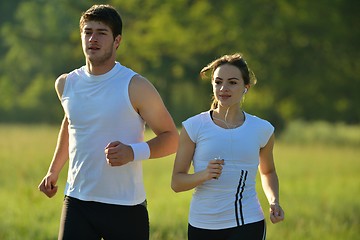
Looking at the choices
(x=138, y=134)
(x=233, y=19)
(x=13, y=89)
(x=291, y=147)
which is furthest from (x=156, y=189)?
(x=13, y=89)

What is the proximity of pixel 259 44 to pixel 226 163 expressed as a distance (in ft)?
82.5

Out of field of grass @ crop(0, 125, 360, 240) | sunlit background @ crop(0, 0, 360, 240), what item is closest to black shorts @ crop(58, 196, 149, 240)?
field of grass @ crop(0, 125, 360, 240)

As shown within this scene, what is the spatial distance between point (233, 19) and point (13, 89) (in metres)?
12.5

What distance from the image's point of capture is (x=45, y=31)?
35.7 metres

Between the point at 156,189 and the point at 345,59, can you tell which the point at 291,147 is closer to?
the point at 345,59

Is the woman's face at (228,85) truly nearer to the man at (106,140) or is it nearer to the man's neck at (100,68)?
the man at (106,140)

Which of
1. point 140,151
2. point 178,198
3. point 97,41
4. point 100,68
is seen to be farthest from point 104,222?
point 178,198

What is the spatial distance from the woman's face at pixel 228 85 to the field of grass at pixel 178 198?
4287 mm

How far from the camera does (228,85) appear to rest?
4.72 metres

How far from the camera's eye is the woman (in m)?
4.57

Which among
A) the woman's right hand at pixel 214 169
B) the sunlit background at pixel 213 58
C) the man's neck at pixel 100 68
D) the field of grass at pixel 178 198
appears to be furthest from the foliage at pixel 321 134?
the woman's right hand at pixel 214 169

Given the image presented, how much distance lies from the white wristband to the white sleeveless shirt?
91mm

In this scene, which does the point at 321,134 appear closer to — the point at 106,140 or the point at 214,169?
the point at 106,140

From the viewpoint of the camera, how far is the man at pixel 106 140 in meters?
4.77
